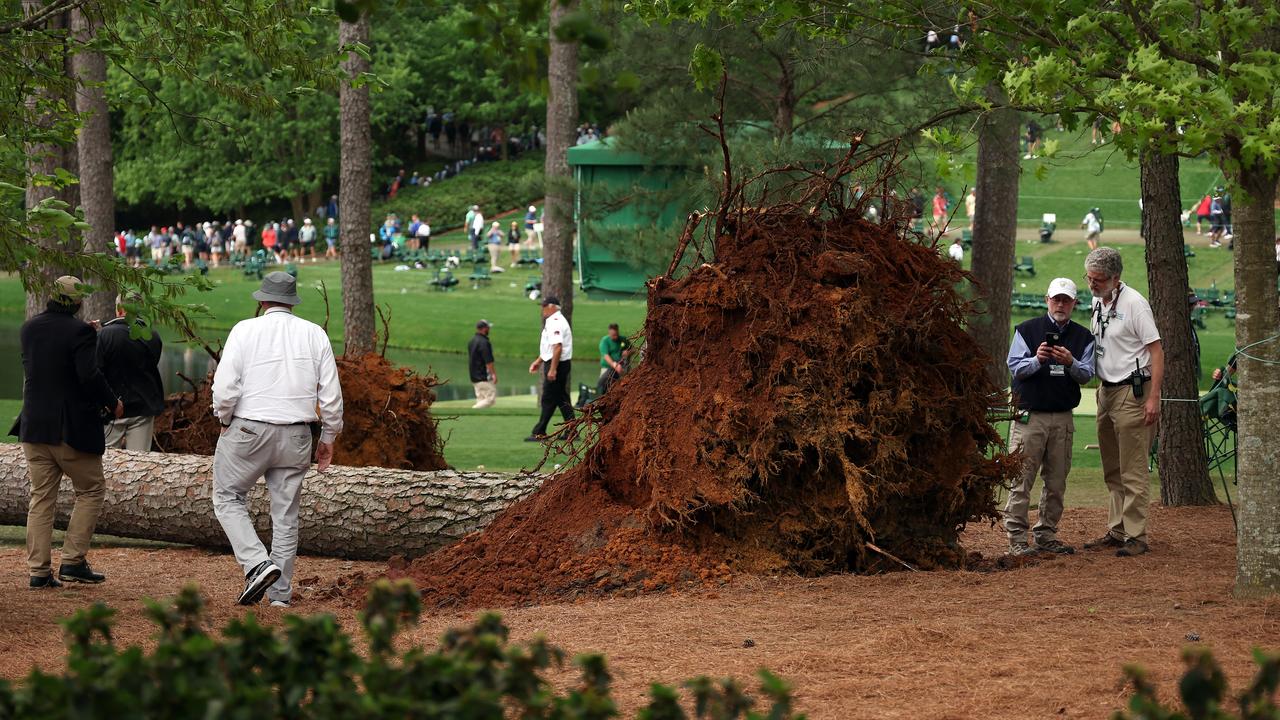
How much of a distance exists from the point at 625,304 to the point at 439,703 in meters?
41.9

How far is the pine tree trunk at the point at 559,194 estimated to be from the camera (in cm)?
2178

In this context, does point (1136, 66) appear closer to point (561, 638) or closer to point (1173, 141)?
point (1173, 141)

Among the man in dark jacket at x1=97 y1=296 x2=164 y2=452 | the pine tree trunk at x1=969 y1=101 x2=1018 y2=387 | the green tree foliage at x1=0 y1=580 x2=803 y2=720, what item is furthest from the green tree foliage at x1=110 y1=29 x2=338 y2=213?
the green tree foliage at x1=0 y1=580 x2=803 y2=720

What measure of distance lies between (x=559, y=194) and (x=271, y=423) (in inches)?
550

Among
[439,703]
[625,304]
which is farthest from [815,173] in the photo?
[625,304]

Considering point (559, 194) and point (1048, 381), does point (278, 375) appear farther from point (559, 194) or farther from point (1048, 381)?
point (559, 194)

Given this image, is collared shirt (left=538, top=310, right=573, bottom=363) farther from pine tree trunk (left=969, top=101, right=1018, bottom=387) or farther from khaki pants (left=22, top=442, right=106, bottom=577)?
khaki pants (left=22, top=442, right=106, bottom=577)

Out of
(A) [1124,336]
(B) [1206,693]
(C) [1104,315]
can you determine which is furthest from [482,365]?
(B) [1206,693]

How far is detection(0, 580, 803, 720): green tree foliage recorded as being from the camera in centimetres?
302

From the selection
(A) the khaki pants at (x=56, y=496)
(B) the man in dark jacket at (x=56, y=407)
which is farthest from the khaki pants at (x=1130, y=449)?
(A) the khaki pants at (x=56, y=496)

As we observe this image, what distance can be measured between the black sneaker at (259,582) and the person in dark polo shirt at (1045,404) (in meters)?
4.61

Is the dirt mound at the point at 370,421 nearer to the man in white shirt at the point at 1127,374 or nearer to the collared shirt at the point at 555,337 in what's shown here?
the collared shirt at the point at 555,337

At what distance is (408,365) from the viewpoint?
35562 millimetres

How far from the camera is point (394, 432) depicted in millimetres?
12297
